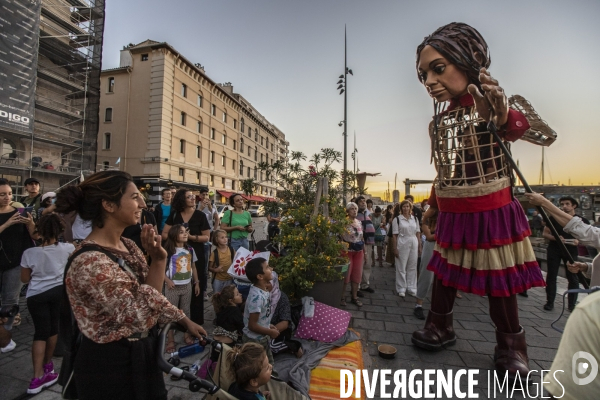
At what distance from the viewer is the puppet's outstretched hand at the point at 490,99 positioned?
2.34 metres

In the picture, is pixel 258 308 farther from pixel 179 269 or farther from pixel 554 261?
pixel 554 261

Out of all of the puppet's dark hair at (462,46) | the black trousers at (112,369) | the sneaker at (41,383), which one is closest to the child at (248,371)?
the black trousers at (112,369)

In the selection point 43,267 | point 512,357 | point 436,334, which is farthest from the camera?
point 436,334

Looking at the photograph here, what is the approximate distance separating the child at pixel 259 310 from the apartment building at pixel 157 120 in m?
20.9

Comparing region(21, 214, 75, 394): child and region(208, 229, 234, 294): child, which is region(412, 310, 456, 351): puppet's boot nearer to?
region(208, 229, 234, 294): child

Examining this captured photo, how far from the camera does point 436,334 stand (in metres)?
3.13

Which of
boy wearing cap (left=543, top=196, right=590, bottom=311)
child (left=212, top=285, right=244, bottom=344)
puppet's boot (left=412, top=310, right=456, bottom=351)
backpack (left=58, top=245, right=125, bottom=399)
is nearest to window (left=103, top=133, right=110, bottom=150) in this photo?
child (left=212, top=285, right=244, bottom=344)

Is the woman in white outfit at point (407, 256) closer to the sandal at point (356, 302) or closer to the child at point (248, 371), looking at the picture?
the sandal at point (356, 302)

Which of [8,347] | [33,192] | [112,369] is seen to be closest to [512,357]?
[112,369]

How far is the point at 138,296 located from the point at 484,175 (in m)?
2.74

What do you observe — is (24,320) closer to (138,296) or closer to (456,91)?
(138,296)

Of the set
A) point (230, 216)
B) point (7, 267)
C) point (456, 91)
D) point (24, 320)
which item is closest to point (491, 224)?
point (456, 91)

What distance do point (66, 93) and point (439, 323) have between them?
23864mm

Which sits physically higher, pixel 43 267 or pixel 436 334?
pixel 43 267
